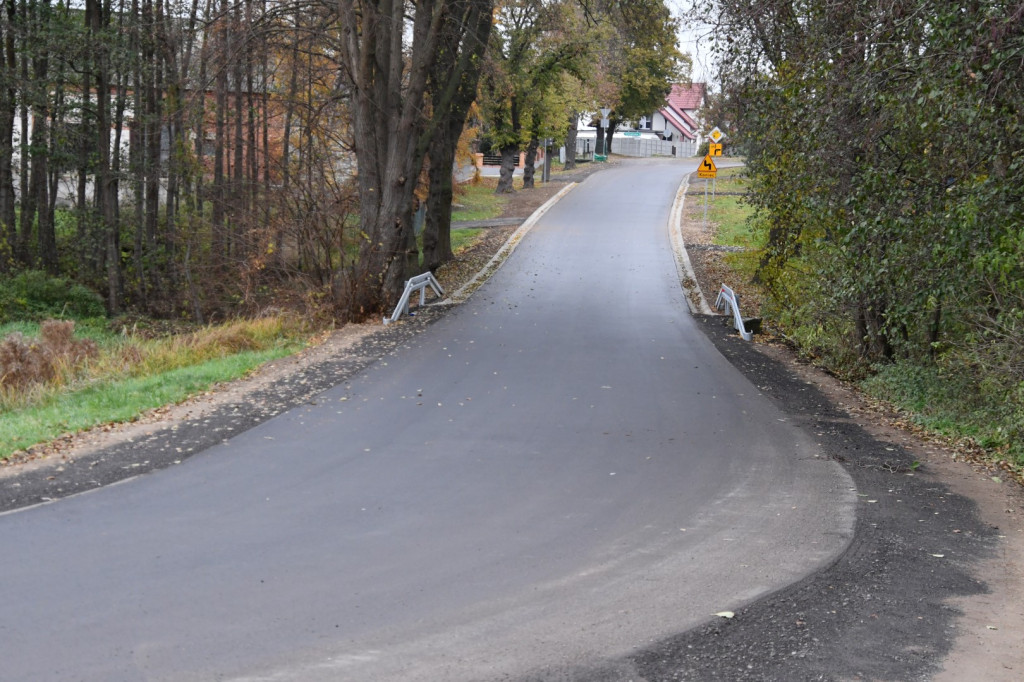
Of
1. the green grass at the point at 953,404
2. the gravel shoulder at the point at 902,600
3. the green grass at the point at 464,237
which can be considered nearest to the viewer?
the gravel shoulder at the point at 902,600

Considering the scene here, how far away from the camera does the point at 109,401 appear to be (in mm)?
12273

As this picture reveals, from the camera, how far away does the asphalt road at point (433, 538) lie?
570 cm

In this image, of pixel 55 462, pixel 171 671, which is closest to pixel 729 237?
pixel 55 462

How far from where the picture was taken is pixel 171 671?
5.35 meters

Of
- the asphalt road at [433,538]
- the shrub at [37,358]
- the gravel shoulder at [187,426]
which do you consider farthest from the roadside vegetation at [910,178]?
the shrub at [37,358]

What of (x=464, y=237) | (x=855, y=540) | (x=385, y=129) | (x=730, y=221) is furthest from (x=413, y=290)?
(x=730, y=221)

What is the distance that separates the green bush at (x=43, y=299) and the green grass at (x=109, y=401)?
12.0 m

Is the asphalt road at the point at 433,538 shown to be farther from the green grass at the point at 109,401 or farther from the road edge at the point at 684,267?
the road edge at the point at 684,267

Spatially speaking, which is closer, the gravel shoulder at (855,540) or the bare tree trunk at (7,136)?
the gravel shoulder at (855,540)

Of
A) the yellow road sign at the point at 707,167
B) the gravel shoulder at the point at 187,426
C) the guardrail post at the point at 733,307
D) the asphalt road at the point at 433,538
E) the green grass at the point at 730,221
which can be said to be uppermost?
the yellow road sign at the point at 707,167

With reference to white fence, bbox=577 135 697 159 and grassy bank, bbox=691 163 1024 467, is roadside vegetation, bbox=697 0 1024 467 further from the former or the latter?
white fence, bbox=577 135 697 159

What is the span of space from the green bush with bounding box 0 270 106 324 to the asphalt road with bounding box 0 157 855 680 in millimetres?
15400

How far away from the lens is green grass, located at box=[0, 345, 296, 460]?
10.6 meters

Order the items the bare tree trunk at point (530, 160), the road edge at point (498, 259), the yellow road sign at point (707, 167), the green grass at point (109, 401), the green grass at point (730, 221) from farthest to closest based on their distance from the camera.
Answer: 1. the bare tree trunk at point (530, 160)
2. the yellow road sign at point (707, 167)
3. the green grass at point (730, 221)
4. the road edge at point (498, 259)
5. the green grass at point (109, 401)
